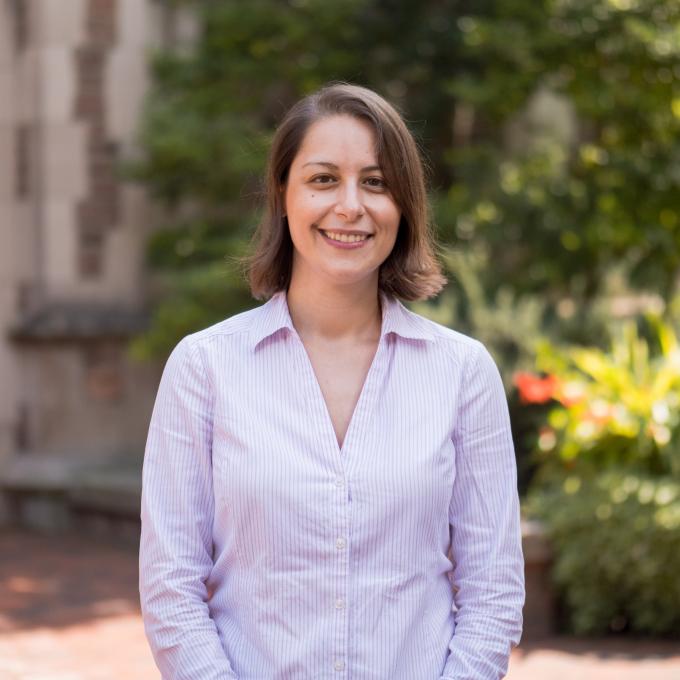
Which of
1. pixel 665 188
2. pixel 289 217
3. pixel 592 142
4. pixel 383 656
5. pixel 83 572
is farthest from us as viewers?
pixel 592 142

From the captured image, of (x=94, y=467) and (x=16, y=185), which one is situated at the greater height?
(x=16, y=185)

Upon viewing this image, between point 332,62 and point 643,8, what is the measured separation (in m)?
2.06

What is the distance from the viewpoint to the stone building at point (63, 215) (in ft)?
28.1

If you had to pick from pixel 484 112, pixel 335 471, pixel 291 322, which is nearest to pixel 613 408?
pixel 484 112

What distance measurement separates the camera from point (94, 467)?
8.77m

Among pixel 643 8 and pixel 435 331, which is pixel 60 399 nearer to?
pixel 643 8

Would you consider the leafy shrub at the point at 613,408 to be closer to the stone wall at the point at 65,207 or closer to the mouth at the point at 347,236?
the stone wall at the point at 65,207

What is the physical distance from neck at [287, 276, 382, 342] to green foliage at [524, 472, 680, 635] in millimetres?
3722

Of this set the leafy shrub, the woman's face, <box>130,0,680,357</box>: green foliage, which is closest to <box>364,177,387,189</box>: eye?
the woman's face

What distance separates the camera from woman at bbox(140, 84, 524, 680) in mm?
2150

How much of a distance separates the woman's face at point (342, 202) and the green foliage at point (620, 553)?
3.84 m

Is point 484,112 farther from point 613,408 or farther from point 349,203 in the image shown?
point 349,203

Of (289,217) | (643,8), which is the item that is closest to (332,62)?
(643,8)

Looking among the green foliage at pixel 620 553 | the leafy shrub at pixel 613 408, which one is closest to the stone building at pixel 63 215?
the leafy shrub at pixel 613 408
